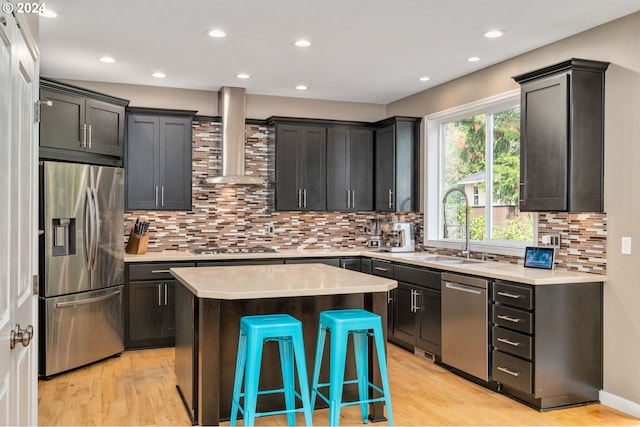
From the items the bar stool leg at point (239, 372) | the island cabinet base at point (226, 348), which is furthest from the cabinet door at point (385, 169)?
the bar stool leg at point (239, 372)

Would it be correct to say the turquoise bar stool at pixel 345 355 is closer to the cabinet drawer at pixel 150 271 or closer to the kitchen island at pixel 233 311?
the kitchen island at pixel 233 311

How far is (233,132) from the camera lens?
6051mm

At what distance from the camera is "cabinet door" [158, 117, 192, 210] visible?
19.2 feet

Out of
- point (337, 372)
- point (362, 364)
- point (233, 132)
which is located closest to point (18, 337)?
point (337, 372)

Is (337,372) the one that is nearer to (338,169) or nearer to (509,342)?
(509,342)

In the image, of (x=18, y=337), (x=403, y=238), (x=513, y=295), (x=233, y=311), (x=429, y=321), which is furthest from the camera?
(x=403, y=238)

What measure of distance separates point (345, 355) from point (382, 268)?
2469mm

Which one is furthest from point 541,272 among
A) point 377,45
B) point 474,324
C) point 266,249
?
point 266,249

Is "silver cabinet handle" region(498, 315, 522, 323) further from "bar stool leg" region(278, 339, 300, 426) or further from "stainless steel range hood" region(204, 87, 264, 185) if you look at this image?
"stainless steel range hood" region(204, 87, 264, 185)

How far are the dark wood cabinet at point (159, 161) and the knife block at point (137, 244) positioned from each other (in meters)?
0.30

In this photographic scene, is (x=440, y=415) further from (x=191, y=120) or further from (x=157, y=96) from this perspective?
(x=157, y=96)

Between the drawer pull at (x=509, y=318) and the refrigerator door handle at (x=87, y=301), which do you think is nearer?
the drawer pull at (x=509, y=318)

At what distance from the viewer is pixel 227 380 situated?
3531mm

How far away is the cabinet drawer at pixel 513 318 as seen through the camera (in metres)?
3.85
